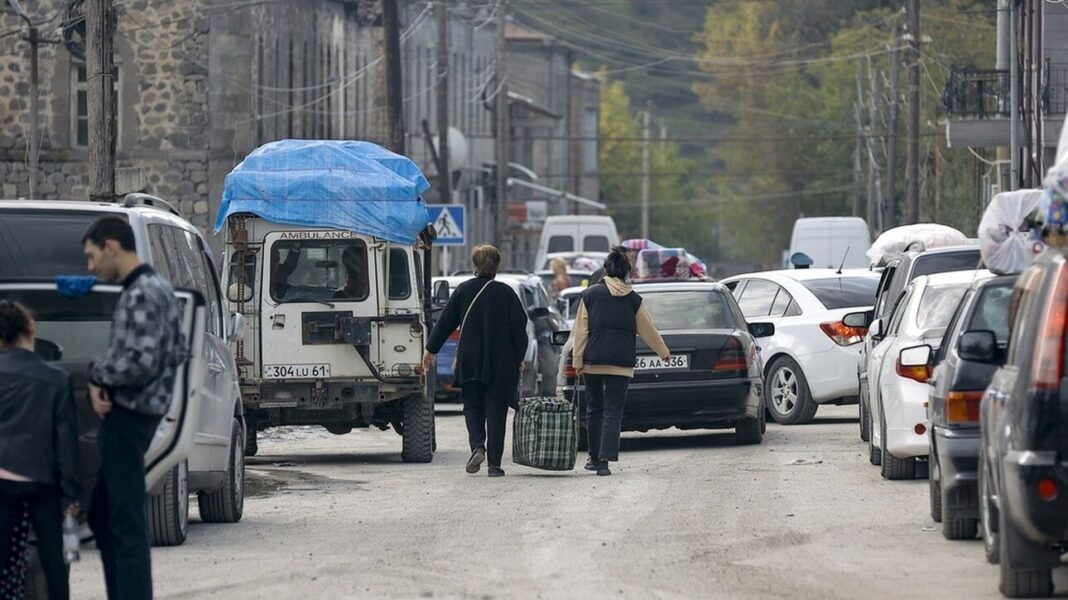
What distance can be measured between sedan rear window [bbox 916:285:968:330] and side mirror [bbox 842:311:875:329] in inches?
118

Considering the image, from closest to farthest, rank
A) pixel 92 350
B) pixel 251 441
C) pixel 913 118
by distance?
pixel 92 350 → pixel 251 441 → pixel 913 118

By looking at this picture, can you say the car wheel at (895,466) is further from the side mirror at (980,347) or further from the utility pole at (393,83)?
the utility pole at (393,83)

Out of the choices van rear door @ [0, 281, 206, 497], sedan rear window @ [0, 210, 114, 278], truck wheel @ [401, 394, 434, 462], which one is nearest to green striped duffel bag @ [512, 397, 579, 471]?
truck wheel @ [401, 394, 434, 462]

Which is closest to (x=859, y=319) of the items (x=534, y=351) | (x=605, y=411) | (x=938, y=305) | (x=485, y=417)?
(x=605, y=411)

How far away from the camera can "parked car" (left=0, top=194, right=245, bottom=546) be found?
9750 millimetres

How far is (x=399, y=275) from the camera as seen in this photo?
18.6 metres

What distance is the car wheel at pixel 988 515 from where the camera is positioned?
970 cm

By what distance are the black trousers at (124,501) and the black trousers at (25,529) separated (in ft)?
0.67

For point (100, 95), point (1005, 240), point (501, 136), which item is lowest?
point (1005, 240)

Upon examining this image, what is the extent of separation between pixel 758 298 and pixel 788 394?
1356mm

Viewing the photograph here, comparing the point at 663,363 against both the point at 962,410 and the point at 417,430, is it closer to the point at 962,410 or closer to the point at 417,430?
the point at 417,430

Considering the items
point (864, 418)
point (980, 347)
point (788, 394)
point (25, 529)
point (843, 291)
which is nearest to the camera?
point (25, 529)

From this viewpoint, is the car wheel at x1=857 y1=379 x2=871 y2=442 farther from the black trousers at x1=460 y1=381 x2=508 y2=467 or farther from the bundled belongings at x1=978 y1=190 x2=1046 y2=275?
the bundled belongings at x1=978 y1=190 x2=1046 y2=275

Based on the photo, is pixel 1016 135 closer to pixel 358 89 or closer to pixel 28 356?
pixel 358 89
